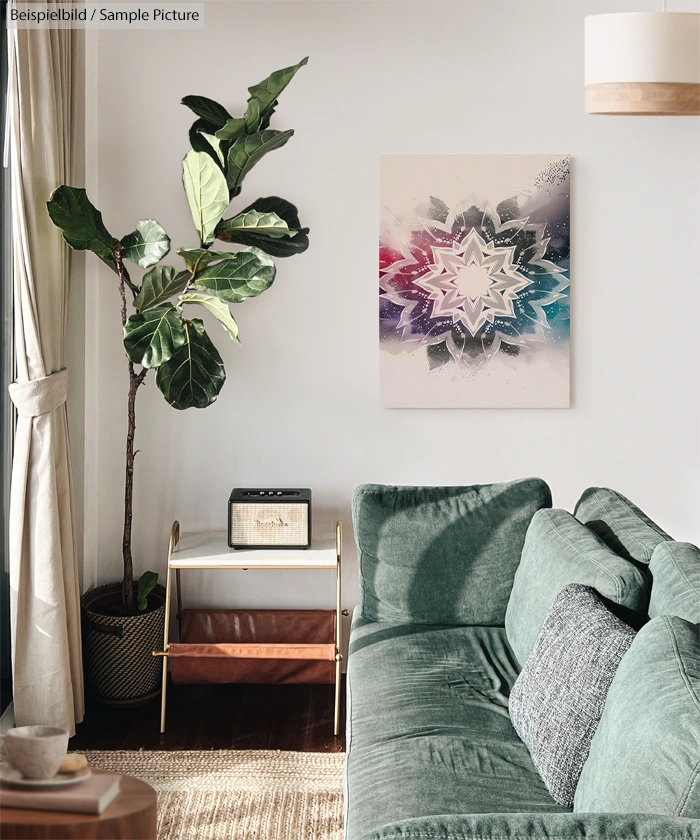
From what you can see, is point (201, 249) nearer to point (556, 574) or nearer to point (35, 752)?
point (556, 574)

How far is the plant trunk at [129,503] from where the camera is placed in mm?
3146

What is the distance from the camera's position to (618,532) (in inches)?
94.7

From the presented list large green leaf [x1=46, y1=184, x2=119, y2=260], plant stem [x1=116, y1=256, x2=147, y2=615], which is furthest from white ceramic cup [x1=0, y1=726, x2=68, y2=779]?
plant stem [x1=116, y1=256, x2=147, y2=615]

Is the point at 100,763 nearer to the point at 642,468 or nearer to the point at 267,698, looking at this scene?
the point at 267,698

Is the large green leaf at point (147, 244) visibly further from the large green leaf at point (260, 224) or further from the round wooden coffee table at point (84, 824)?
the round wooden coffee table at point (84, 824)

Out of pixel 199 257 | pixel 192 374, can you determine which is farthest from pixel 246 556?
pixel 199 257

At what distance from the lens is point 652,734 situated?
136cm

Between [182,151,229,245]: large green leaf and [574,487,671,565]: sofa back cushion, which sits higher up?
[182,151,229,245]: large green leaf

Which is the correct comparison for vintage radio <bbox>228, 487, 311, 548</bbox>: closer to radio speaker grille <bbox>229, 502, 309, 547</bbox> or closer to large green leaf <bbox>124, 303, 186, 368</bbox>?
radio speaker grille <bbox>229, 502, 309, 547</bbox>

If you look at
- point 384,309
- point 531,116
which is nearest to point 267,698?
point 384,309

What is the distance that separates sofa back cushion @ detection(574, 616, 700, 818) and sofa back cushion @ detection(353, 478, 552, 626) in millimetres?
1111

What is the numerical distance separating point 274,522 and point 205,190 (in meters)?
1.23

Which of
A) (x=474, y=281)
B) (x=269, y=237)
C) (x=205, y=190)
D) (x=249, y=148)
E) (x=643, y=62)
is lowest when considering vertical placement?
(x=474, y=281)

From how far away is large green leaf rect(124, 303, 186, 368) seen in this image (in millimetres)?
2795
